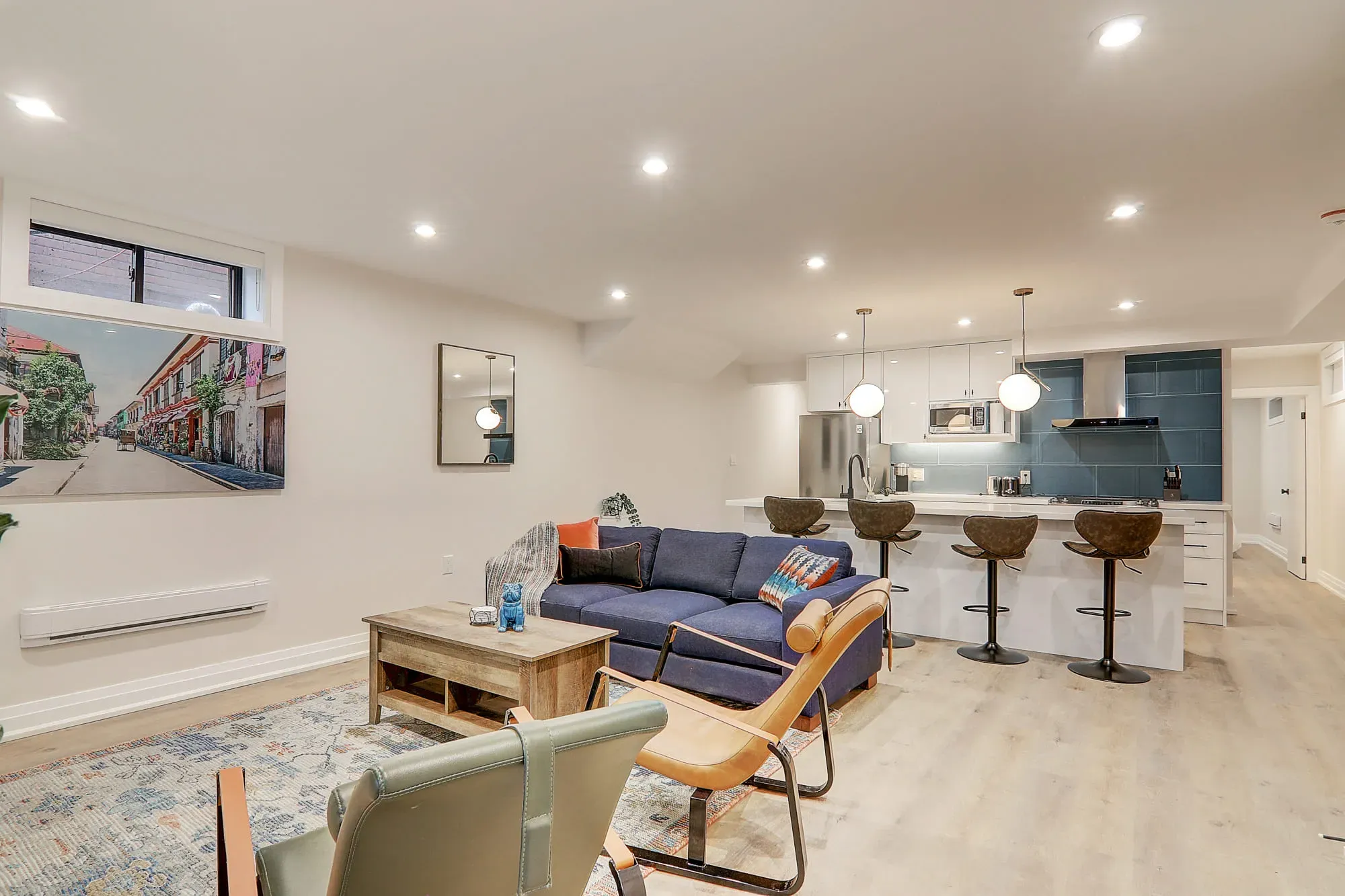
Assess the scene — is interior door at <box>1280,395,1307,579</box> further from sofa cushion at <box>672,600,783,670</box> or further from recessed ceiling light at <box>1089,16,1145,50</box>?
recessed ceiling light at <box>1089,16,1145,50</box>

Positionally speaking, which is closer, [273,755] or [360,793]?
[360,793]

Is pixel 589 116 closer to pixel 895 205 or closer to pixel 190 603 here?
pixel 895 205

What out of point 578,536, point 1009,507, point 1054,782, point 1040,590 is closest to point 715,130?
point 578,536

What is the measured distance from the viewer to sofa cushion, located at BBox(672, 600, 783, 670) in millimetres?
3410

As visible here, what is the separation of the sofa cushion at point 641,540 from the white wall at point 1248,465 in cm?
999

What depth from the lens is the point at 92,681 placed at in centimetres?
355

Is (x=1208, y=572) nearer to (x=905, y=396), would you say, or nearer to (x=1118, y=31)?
(x=905, y=396)

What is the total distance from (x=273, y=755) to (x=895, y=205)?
3776 millimetres

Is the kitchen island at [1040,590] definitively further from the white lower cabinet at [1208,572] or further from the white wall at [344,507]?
the white wall at [344,507]

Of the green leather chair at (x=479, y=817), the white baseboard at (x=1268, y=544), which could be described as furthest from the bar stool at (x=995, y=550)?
the white baseboard at (x=1268, y=544)

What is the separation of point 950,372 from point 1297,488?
15.7 feet

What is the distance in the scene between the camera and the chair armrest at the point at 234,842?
4.21 ft

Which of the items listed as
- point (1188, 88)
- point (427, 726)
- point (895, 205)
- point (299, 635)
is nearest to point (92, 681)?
point (299, 635)

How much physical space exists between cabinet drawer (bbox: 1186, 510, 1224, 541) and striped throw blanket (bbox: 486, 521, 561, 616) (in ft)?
16.8
